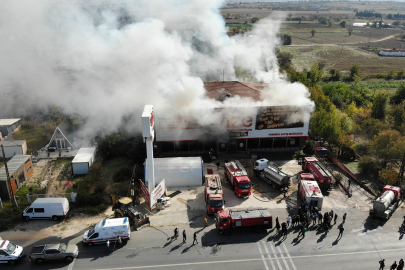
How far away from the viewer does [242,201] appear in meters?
25.4

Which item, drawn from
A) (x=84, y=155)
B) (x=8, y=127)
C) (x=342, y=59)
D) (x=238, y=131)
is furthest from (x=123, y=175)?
(x=342, y=59)

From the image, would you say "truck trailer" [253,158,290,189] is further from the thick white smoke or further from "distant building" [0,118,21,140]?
"distant building" [0,118,21,140]

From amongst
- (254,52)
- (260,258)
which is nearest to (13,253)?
(260,258)

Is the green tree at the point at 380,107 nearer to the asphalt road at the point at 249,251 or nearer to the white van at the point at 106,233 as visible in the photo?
the asphalt road at the point at 249,251

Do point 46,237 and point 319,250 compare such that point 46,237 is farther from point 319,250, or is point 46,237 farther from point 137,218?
point 319,250

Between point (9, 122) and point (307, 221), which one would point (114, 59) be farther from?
point (307, 221)

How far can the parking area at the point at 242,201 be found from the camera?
23234 mm

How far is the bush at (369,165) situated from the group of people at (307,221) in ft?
29.7

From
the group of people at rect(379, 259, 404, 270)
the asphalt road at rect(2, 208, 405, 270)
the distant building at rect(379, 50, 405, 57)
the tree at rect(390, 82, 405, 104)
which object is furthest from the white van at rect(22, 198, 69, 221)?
the distant building at rect(379, 50, 405, 57)

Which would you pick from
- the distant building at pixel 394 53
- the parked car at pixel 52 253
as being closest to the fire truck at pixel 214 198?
the parked car at pixel 52 253

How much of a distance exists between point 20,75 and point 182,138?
26553mm

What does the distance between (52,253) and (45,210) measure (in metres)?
5.01

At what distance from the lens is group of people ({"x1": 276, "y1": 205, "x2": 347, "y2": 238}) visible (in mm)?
21078

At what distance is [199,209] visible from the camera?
2419cm
